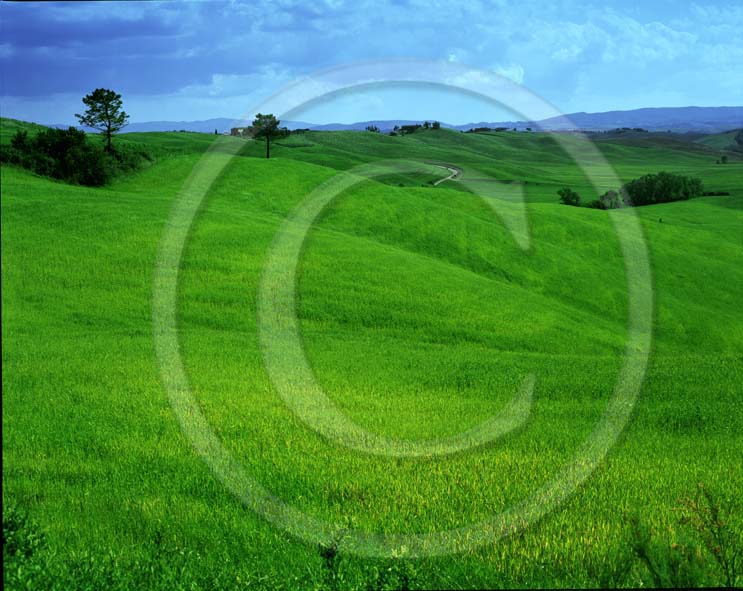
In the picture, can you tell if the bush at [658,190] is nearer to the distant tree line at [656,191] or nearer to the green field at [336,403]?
the distant tree line at [656,191]

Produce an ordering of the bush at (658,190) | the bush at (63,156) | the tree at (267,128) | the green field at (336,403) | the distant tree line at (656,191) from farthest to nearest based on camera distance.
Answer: the bush at (658,190) < the distant tree line at (656,191) < the tree at (267,128) < the bush at (63,156) < the green field at (336,403)

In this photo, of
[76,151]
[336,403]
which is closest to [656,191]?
[76,151]

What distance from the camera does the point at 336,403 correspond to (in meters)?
15.5

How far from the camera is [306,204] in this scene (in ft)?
237

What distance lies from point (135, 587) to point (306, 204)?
6644 centimetres

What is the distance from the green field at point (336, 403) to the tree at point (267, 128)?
3485cm

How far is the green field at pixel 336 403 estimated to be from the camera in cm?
757

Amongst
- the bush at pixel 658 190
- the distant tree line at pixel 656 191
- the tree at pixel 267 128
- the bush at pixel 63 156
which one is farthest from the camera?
the bush at pixel 658 190

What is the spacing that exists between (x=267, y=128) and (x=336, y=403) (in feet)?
255

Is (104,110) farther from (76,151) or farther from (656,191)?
(656,191)

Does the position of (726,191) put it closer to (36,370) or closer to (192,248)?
(192,248)

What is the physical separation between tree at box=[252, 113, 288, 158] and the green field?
3485 centimetres

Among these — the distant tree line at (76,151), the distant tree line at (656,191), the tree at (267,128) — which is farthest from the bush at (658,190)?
the distant tree line at (76,151)

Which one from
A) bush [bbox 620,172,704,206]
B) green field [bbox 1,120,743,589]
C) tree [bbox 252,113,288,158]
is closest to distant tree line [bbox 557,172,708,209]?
bush [bbox 620,172,704,206]
